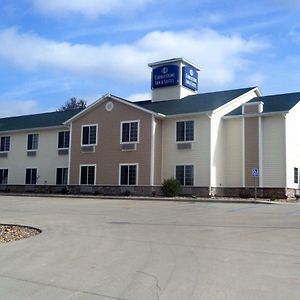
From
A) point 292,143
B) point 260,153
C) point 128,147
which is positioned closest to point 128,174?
point 128,147

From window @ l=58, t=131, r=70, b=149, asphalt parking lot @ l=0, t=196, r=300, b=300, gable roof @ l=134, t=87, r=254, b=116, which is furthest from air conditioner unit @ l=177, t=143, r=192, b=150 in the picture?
asphalt parking lot @ l=0, t=196, r=300, b=300

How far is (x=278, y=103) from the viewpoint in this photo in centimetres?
3403

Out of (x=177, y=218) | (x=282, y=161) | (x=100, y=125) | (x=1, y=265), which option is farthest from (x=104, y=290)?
(x=100, y=125)

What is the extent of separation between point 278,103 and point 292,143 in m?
3.02

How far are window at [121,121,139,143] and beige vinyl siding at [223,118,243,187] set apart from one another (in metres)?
6.53

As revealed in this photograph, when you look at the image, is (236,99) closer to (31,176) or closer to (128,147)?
(128,147)

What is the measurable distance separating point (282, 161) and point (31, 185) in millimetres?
21913

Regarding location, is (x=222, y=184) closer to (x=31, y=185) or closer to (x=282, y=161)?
(x=282, y=161)

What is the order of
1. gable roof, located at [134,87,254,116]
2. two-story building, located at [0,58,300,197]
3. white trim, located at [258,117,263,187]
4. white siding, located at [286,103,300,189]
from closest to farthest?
1. white trim, located at [258,117,263,187]
2. white siding, located at [286,103,300,189]
3. two-story building, located at [0,58,300,197]
4. gable roof, located at [134,87,254,116]

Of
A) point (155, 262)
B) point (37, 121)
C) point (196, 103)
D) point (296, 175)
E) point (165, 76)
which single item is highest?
point (165, 76)

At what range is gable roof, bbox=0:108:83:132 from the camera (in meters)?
42.8

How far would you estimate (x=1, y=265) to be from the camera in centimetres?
902

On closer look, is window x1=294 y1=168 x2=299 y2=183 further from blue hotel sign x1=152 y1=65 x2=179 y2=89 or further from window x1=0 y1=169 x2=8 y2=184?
window x1=0 y1=169 x2=8 y2=184

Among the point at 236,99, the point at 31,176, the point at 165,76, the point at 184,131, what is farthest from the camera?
the point at 31,176
